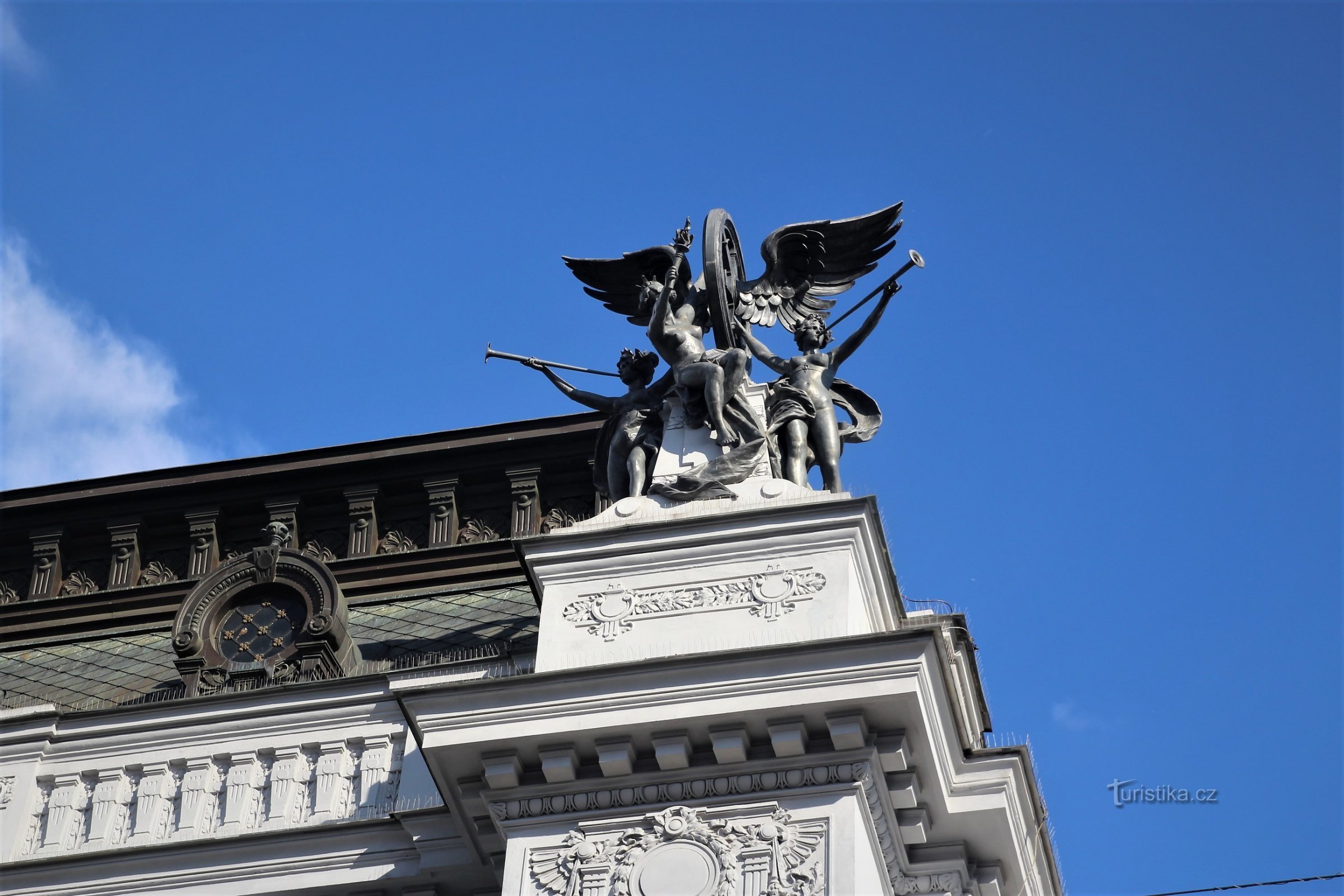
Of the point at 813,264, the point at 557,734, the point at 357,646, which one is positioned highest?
the point at 813,264

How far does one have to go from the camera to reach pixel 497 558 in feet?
96.1

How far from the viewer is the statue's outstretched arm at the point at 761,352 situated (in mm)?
24938

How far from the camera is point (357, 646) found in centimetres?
2748

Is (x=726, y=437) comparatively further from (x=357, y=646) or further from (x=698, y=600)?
(x=357, y=646)

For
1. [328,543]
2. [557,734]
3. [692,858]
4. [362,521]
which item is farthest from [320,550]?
[692,858]

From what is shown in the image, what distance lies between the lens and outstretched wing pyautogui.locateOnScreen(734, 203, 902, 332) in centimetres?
2600

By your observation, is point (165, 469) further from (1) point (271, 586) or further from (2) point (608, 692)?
(2) point (608, 692)

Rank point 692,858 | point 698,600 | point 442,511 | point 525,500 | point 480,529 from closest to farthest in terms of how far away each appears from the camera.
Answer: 1. point 692,858
2. point 698,600
3. point 525,500
4. point 480,529
5. point 442,511

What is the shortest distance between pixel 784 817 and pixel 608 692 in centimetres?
196

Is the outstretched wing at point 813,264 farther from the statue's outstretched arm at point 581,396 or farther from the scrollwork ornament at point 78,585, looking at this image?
the scrollwork ornament at point 78,585

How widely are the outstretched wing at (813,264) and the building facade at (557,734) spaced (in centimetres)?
305

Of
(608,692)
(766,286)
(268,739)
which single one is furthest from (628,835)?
(766,286)

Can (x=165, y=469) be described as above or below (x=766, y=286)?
above

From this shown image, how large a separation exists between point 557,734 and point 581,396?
5.59m
